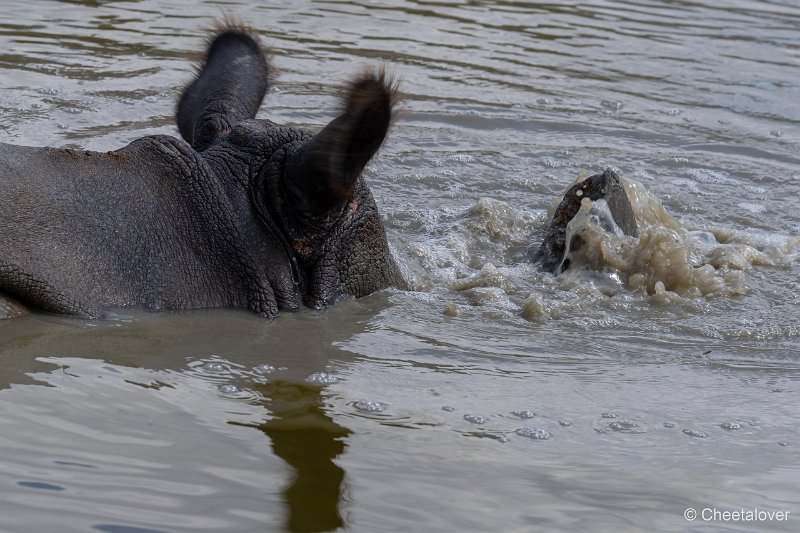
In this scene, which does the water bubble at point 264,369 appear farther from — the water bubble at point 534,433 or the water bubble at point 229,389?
the water bubble at point 534,433

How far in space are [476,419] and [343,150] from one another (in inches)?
48.8

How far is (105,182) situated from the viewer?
16.5 feet

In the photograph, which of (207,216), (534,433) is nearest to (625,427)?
(534,433)

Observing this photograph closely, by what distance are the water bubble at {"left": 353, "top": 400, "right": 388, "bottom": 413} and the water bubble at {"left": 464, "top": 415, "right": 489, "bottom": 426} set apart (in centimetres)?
30

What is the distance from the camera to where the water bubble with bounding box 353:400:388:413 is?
4426 mm

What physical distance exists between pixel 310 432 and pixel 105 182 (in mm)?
1560

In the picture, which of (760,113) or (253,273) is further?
(760,113)

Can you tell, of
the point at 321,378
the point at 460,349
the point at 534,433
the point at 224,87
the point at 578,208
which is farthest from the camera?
the point at 578,208

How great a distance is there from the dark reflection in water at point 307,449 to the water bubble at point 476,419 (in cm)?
47

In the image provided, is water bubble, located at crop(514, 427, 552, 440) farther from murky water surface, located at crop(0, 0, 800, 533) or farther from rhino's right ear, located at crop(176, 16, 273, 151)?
rhino's right ear, located at crop(176, 16, 273, 151)

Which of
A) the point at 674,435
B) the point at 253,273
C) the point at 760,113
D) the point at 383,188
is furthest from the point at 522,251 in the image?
the point at 760,113

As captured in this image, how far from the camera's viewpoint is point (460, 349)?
5281 mm

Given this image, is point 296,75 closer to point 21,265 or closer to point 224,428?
point 21,265

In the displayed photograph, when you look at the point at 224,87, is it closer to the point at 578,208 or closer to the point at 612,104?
the point at 578,208
